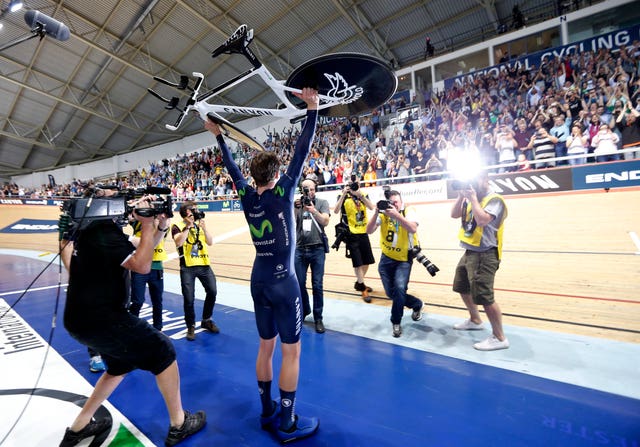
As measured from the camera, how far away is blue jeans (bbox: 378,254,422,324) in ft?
11.7

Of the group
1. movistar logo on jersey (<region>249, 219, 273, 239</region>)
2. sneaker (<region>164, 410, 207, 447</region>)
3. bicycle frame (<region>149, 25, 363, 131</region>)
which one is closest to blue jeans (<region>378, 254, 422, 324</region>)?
bicycle frame (<region>149, 25, 363, 131</region>)

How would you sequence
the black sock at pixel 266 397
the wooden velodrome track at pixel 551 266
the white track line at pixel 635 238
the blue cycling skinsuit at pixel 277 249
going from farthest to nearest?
the white track line at pixel 635 238 → the wooden velodrome track at pixel 551 266 → the black sock at pixel 266 397 → the blue cycling skinsuit at pixel 277 249

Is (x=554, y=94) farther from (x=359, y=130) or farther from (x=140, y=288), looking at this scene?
(x=140, y=288)

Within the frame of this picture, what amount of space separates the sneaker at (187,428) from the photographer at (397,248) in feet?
6.94

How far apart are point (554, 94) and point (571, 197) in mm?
5043

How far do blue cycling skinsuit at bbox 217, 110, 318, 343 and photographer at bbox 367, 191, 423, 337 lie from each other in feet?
5.24

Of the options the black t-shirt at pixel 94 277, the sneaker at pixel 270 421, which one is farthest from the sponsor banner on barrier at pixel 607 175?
the black t-shirt at pixel 94 277

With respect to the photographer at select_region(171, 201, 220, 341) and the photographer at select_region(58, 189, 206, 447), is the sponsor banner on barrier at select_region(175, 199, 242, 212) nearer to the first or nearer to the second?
the photographer at select_region(171, 201, 220, 341)

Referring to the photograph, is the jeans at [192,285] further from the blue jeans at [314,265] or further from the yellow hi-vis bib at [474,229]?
the yellow hi-vis bib at [474,229]

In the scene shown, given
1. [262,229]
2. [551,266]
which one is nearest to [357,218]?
[551,266]

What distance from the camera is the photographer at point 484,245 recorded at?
3043 millimetres

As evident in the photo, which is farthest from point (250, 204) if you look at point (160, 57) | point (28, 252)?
point (160, 57)

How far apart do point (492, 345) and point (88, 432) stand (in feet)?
11.0

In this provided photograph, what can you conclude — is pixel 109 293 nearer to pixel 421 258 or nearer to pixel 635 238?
pixel 421 258
